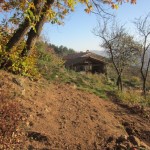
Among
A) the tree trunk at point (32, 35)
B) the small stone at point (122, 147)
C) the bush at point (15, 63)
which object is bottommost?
the small stone at point (122, 147)

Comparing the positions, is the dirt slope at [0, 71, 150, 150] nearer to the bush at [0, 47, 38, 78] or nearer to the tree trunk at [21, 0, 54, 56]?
the bush at [0, 47, 38, 78]

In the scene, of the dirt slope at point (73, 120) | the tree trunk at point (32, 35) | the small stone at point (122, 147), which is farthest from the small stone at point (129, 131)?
the tree trunk at point (32, 35)

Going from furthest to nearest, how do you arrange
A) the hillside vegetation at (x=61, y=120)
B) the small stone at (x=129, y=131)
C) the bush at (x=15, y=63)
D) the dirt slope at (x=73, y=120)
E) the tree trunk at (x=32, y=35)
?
the tree trunk at (x=32, y=35), the bush at (x=15, y=63), the small stone at (x=129, y=131), the dirt slope at (x=73, y=120), the hillside vegetation at (x=61, y=120)

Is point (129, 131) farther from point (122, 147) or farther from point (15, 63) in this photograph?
point (15, 63)

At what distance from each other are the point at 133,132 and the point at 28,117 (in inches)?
145

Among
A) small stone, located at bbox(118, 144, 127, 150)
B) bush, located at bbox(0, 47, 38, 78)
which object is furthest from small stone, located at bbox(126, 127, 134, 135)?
bush, located at bbox(0, 47, 38, 78)

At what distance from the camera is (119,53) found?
33.1 metres

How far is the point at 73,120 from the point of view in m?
8.08

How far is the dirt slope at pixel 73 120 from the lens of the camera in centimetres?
666

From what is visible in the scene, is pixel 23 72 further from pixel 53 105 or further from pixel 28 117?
pixel 28 117

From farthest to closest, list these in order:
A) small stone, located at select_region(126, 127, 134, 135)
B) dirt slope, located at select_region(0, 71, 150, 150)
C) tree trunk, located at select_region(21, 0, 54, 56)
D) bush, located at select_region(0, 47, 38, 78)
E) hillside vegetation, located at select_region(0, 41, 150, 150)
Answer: tree trunk, located at select_region(21, 0, 54, 56)
bush, located at select_region(0, 47, 38, 78)
small stone, located at select_region(126, 127, 134, 135)
dirt slope, located at select_region(0, 71, 150, 150)
hillside vegetation, located at select_region(0, 41, 150, 150)

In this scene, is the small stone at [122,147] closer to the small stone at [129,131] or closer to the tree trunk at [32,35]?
the small stone at [129,131]

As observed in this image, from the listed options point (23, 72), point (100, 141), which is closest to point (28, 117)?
point (100, 141)

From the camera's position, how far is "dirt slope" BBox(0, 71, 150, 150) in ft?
21.9
